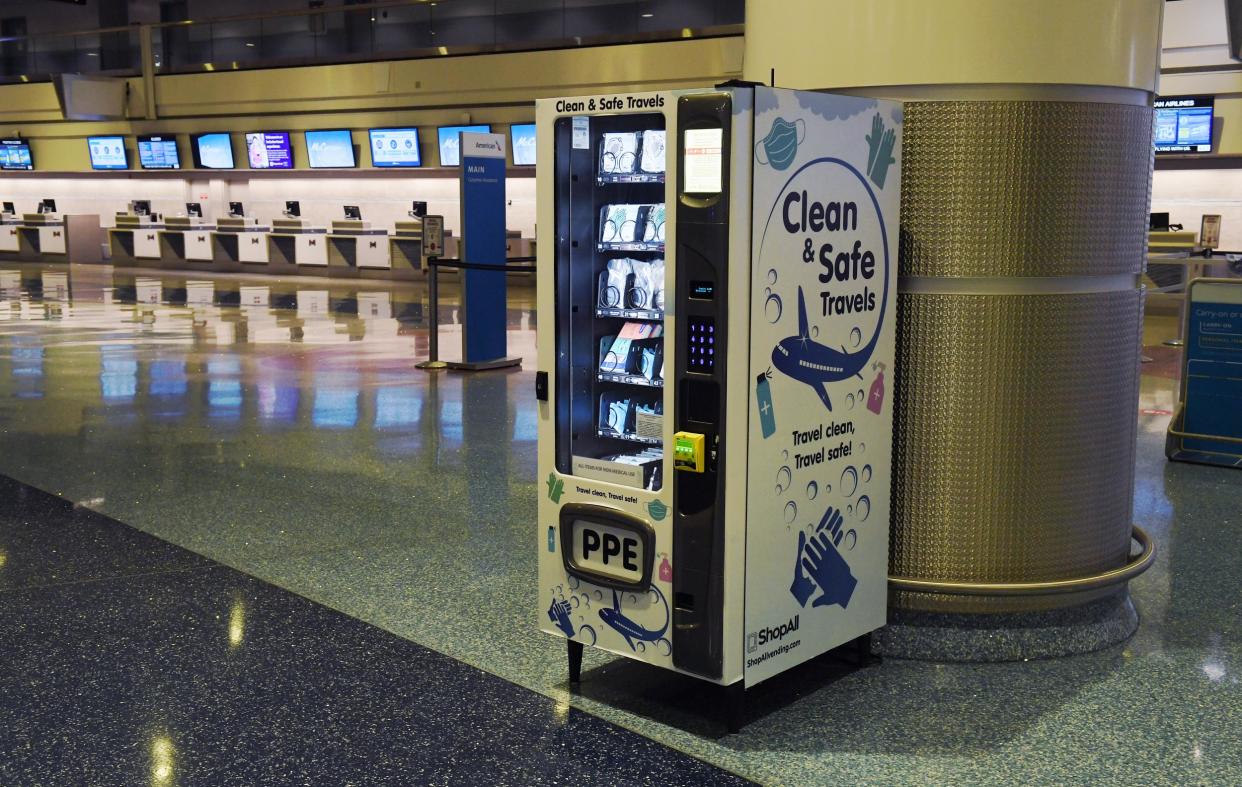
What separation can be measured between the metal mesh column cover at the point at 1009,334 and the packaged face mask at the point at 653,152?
2.79ft

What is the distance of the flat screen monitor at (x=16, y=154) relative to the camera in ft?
84.2

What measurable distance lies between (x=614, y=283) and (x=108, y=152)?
78.7ft

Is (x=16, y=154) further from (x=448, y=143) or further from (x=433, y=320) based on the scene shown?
(x=433, y=320)

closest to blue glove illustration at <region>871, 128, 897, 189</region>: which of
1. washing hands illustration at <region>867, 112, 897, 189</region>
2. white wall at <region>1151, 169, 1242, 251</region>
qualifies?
washing hands illustration at <region>867, 112, 897, 189</region>

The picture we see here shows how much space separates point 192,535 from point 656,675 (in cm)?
236

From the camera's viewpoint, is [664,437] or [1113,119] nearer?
[664,437]

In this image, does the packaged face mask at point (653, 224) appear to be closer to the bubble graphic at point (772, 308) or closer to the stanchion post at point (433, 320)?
the bubble graphic at point (772, 308)

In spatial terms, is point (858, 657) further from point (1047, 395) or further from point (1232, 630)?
point (1232, 630)

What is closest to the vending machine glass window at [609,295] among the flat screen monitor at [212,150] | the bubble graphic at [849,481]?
the bubble graphic at [849,481]

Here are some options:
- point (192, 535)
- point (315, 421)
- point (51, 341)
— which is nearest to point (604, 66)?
point (51, 341)

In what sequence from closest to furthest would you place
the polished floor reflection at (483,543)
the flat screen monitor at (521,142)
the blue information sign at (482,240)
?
the polished floor reflection at (483,543) < the blue information sign at (482,240) < the flat screen monitor at (521,142)

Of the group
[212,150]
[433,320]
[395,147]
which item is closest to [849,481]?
[433,320]

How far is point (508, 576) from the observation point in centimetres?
444

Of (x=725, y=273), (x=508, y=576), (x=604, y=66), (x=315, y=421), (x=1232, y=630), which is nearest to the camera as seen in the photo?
(x=725, y=273)
